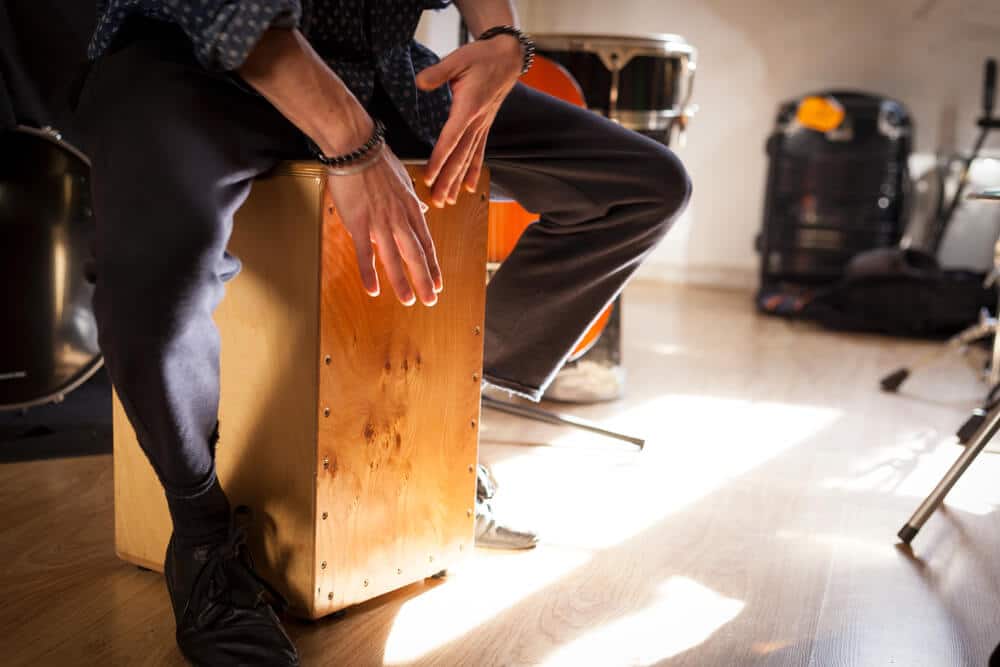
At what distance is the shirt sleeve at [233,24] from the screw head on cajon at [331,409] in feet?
0.52

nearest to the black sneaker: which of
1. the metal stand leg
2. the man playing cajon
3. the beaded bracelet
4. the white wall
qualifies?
the man playing cajon

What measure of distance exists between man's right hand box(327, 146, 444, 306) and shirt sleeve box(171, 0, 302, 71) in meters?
0.16

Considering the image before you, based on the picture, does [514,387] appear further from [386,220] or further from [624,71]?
[624,71]

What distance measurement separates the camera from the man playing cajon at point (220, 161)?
0.90 m

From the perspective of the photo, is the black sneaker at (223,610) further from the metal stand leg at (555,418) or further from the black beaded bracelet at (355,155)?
the metal stand leg at (555,418)

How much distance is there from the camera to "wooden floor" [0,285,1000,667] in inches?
42.0

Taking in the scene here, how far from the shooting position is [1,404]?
5.68 ft

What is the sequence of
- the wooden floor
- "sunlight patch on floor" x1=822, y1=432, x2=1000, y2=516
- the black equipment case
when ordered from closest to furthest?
the wooden floor < "sunlight patch on floor" x1=822, y1=432, x2=1000, y2=516 < the black equipment case

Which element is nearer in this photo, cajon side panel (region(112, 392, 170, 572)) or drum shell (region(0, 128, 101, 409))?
cajon side panel (region(112, 392, 170, 572))

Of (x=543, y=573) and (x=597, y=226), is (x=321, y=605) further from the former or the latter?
(x=597, y=226)

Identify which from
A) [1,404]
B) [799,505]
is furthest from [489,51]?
[1,404]

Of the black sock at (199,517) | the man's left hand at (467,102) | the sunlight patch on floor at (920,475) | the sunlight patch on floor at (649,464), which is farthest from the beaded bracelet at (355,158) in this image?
the sunlight patch on floor at (920,475)

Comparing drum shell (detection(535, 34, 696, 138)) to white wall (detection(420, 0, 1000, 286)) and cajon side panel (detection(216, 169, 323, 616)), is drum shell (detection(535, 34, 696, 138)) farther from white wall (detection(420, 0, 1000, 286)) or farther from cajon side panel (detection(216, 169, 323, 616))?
white wall (detection(420, 0, 1000, 286))

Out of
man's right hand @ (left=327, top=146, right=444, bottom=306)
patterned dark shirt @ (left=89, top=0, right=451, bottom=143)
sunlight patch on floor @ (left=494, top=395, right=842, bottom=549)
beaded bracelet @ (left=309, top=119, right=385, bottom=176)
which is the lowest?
sunlight patch on floor @ (left=494, top=395, right=842, bottom=549)
